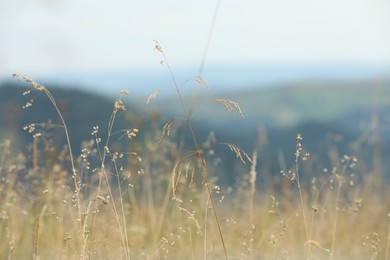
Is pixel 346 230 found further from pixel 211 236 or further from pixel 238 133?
pixel 238 133

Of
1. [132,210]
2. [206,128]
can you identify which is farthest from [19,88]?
[132,210]

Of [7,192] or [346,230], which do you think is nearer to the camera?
[7,192]

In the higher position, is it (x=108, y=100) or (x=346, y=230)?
(x=108, y=100)

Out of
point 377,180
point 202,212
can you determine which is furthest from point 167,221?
point 377,180

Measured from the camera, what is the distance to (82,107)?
65.5ft

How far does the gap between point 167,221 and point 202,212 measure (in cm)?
41

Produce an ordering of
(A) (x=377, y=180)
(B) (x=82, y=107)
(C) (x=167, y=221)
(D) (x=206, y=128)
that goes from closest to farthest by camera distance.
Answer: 1. (C) (x=167, y=221)
2. (A) (x=377, y=180)
3. (B) (x=82, y=107)
4. (D) (x=206, y=128)

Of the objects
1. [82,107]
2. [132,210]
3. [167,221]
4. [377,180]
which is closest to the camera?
[167,221]

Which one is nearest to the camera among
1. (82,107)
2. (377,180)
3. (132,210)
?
(132,210)

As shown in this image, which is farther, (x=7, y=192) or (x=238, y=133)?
(x=238, y=133)

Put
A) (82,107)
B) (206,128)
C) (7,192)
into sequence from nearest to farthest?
(7,192) < (82,107) < (206,128)

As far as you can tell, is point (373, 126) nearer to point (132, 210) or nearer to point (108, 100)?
point (132, 210)

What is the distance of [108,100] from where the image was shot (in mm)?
22125

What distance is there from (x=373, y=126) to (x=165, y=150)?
5.62 ft
